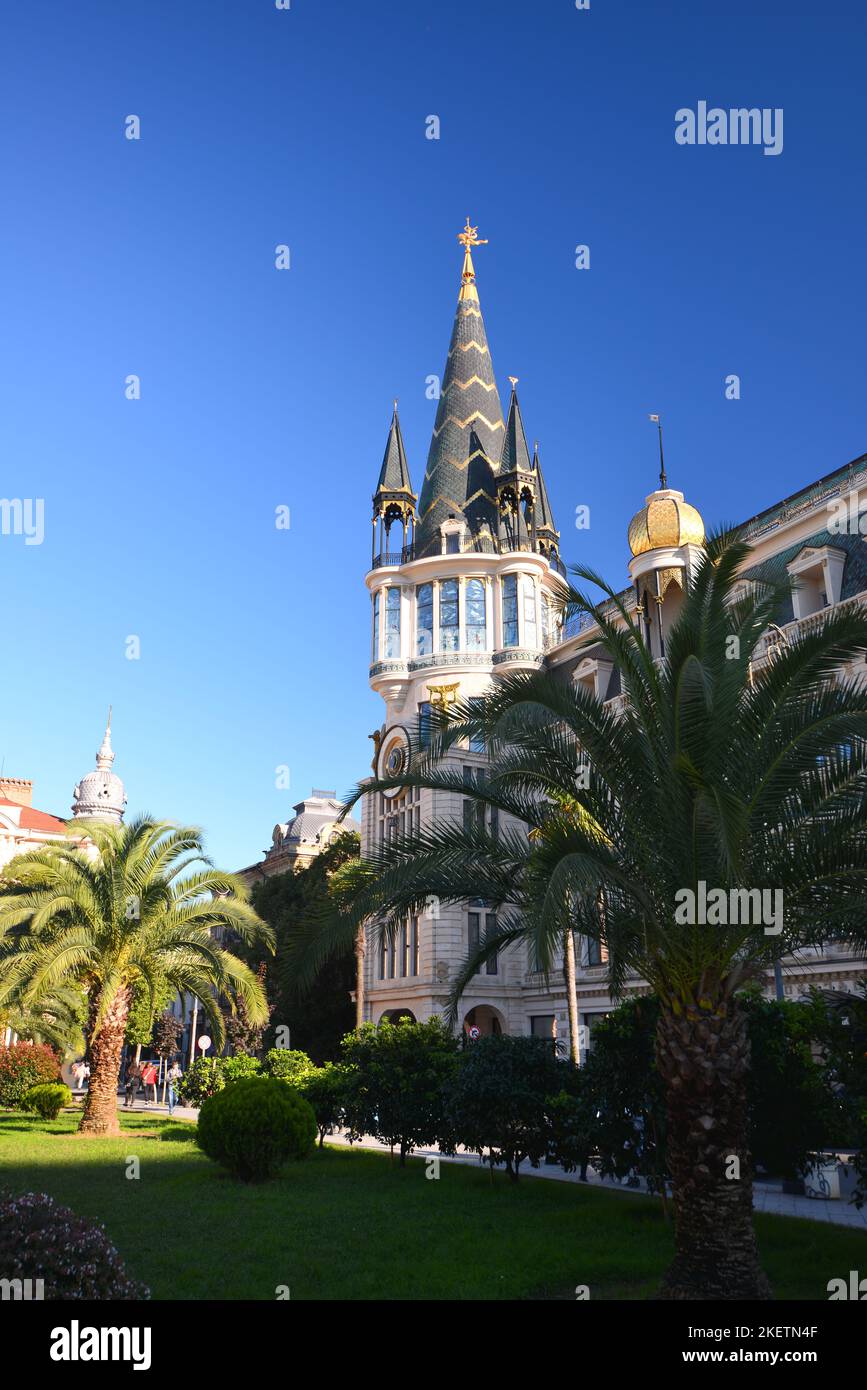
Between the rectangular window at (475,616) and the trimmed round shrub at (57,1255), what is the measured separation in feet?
126

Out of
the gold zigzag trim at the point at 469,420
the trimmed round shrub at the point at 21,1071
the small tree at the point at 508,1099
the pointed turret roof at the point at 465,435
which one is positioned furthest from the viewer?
the gold zigzag trim at the point at 469,420

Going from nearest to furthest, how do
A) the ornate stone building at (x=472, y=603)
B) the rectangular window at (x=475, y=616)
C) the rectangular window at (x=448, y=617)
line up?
the ornate stone building at (x=472, y=603), the rectangular window at (x=475, y=616), the rectangular window at (x=448, y=617)

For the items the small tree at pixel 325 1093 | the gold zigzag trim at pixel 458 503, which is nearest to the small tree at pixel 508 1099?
the small tree at pixel 325 1093

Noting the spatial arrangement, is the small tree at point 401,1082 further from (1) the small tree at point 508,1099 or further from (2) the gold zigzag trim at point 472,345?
(2) the gold zigzag trim at point 472,345

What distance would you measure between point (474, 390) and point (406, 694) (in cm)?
Result: 1577

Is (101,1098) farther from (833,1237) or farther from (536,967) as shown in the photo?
(536,967)

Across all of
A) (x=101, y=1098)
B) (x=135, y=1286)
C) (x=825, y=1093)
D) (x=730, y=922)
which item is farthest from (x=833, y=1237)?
(x=101, y=1098)

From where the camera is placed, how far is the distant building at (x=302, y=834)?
223 ft

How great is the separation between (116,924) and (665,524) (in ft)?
70.1

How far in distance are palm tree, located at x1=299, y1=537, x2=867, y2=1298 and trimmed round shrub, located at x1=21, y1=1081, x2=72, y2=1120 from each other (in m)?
23.2

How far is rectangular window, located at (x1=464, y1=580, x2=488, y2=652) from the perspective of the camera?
148ft

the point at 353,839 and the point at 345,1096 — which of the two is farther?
the point at 353,839
